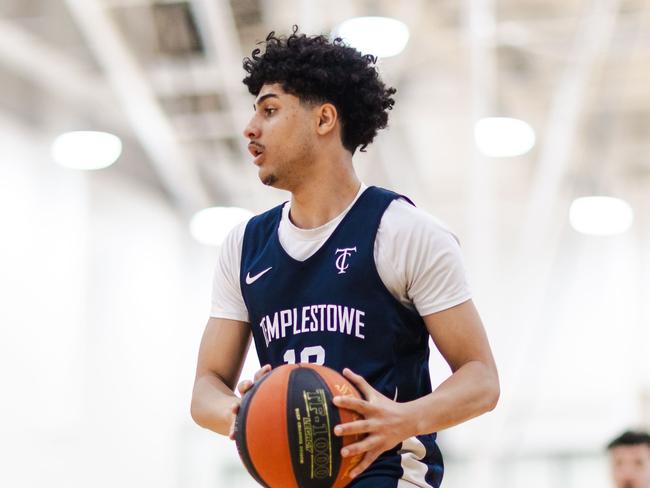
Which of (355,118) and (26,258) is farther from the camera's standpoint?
(26,258)

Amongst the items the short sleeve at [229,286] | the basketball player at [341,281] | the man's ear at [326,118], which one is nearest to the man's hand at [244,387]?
the basketball player at [341,281]

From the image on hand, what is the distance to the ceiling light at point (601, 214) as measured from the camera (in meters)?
11.5

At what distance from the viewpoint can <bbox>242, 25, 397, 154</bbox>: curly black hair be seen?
3.32 meters

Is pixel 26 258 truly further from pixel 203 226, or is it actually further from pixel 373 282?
pixel 373 282

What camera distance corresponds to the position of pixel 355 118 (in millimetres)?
3400

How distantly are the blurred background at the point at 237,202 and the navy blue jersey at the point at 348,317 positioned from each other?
6.14m

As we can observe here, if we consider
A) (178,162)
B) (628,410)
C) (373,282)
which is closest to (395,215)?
(373,282)

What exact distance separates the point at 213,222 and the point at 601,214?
4.12m

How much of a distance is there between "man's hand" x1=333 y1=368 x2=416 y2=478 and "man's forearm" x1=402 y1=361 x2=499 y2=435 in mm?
38

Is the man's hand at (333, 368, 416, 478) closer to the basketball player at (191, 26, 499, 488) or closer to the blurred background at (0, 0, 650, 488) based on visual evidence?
the basketball player at (191, 26, 499, 488)

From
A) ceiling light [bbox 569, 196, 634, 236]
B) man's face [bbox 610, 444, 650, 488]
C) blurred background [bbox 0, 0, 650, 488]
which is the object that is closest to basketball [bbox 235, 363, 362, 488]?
man's face [bbox 610, 444, 650, 488]

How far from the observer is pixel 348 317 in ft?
10.2

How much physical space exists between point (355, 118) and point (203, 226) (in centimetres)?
944

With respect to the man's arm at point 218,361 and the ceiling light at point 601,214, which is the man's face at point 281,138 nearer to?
the man's arm at point 218,361
